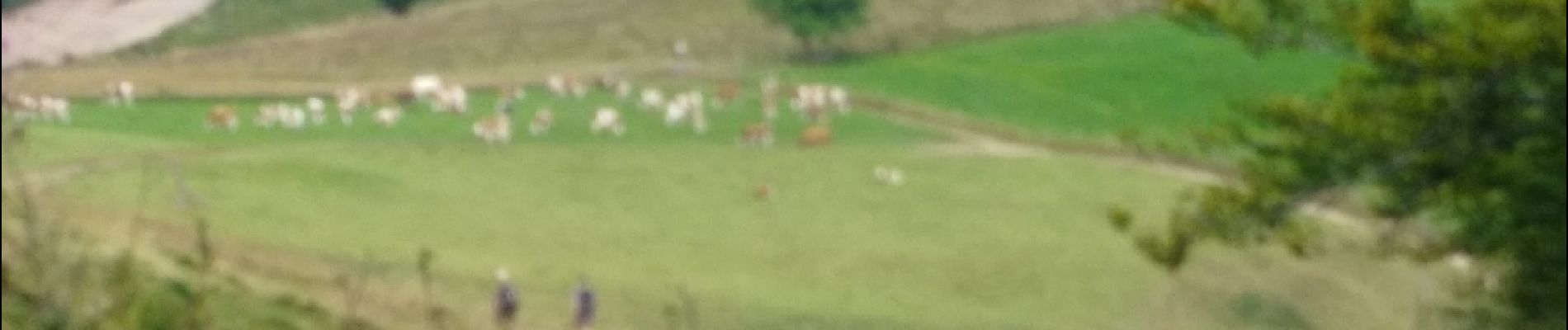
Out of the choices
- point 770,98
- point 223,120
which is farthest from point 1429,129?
point 770,98

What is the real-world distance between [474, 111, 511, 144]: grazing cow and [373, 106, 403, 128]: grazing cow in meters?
1.64

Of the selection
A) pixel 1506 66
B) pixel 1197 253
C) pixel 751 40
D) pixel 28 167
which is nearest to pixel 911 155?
pixel 1197 253

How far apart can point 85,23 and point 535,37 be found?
3315cm

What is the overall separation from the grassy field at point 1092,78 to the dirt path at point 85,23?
24.0 metres

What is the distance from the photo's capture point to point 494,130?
3111 centimetres

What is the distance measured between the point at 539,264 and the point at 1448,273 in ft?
36.0

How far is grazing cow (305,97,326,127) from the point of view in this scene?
32750 mm

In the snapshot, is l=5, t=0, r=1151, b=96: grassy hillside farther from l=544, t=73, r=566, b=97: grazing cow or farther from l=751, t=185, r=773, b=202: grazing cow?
l=751, t=185, r=773, b=202: grazing cow

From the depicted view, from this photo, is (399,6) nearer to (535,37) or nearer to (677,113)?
(535,37)

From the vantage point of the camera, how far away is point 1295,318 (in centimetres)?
2281

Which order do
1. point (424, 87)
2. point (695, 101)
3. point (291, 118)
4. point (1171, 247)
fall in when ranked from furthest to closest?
point (424, 87)
point (695, 101)
point (291, 118)
point (1171, 247)

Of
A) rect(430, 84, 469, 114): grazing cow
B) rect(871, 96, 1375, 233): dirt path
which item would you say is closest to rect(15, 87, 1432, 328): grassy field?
rect(871, 96, 1375, 233): dirt path

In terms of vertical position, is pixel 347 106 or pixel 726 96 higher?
pixel 347 106

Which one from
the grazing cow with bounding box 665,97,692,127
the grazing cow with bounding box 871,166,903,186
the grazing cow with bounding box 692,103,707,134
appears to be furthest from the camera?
the grazing cow with bounding box 665,97,692,127
